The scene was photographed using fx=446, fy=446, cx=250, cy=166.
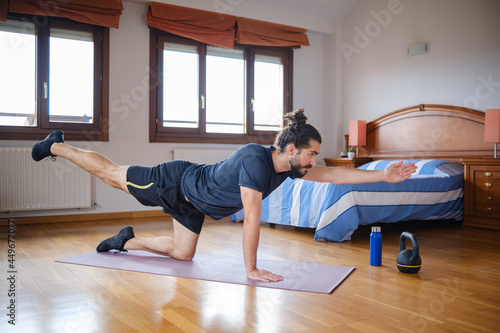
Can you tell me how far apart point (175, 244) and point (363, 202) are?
1.61 meters

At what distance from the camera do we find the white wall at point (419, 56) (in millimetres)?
4637

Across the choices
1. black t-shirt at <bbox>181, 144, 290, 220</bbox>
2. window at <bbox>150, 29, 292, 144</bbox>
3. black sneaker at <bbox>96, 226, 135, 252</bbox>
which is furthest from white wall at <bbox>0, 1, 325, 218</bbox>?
black t-shirt at <bbox>181, 144, 290, 220</bbox>

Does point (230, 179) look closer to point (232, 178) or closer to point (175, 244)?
point (232, 178)

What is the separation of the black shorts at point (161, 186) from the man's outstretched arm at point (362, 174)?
0.69m

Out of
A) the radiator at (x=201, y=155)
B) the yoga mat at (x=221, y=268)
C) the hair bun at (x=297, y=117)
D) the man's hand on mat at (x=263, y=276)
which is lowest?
the yoga mat at (x=221, y=268)

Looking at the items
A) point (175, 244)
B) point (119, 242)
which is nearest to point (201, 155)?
point (119, 242)

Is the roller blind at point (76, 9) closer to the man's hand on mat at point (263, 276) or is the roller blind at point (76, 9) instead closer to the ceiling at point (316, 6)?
the ceiling at point (316, 6)

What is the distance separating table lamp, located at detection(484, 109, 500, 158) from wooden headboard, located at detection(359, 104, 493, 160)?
0.28 meters

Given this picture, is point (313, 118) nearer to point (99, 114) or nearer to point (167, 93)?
point (167, 93)

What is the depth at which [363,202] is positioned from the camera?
3.55 metres

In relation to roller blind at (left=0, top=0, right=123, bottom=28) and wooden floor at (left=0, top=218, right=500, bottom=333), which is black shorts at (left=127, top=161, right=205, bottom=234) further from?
roller blind at (left=0, top=0, right=123, bottom=28)

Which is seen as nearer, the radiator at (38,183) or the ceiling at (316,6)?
the radiator at (38,183)

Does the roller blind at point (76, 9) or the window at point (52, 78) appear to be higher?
the roller blind at point (76, 9)

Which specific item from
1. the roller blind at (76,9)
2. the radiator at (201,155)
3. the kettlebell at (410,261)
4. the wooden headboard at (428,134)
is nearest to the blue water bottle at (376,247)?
the kettlebell at (410,261)
